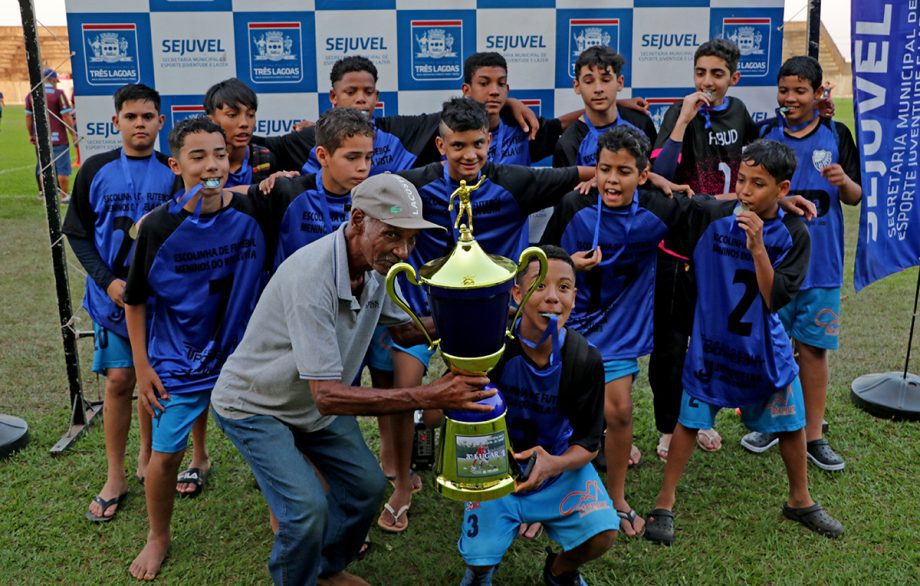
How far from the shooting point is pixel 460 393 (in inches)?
110

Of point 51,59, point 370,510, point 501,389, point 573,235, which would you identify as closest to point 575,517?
point 501,389

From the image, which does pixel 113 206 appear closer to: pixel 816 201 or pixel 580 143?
pixel 580 143

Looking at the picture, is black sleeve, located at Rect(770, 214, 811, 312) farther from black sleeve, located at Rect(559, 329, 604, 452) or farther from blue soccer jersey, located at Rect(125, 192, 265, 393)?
blue soccer jersey, located at Rect(125, 192, 265, 393)

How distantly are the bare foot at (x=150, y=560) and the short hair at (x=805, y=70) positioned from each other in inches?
153

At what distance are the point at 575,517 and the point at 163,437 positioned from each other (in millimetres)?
1770

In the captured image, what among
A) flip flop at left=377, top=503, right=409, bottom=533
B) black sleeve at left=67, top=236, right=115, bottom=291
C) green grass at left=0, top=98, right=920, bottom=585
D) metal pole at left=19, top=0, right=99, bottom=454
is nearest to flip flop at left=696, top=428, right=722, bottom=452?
green grass at left=0, top=98, right=920, bottom=585

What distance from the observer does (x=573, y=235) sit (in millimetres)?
4094

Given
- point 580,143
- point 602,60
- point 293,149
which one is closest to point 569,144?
point 580,143

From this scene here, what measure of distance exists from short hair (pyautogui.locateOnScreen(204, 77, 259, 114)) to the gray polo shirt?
1.58 metres

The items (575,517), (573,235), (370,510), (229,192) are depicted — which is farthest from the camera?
(573,235)

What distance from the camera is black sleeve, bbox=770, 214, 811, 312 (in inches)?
145

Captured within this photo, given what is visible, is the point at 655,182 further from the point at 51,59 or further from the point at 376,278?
the point at 51,59

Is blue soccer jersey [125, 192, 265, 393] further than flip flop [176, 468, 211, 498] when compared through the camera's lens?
No

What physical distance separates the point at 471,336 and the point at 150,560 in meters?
1.93
